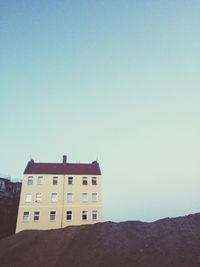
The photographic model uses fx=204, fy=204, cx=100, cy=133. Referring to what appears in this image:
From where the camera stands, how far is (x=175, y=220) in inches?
699

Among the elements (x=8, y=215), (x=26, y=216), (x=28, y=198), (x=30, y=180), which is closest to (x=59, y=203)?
(x=28, y=198)

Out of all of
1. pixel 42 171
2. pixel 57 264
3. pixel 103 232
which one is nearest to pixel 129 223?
pixel 103 232

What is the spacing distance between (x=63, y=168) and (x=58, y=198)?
19.5 feet

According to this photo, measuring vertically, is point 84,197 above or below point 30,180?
below

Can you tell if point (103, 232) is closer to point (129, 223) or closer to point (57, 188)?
point (129, 223)

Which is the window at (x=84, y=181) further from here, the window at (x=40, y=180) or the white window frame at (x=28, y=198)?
the white window frame at (x=28, y=198)

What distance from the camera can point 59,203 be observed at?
113 feet

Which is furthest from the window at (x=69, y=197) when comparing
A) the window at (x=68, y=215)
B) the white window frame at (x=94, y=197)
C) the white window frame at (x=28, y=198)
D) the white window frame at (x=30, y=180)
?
the white window frame at (x=30, y=180)

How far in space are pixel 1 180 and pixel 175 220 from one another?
3685 cm

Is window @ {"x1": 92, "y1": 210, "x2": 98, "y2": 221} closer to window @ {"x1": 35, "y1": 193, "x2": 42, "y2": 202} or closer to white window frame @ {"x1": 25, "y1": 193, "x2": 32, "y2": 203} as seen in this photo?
window @ {"x1": 35, "y1": 193, "x2": 42, "y2": 202}

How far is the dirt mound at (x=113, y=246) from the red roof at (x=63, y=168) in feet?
59.3

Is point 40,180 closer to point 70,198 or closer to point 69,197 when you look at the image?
point 69,197

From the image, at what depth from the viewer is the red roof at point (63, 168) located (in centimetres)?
3691

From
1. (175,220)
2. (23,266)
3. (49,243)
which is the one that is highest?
(175,220)
